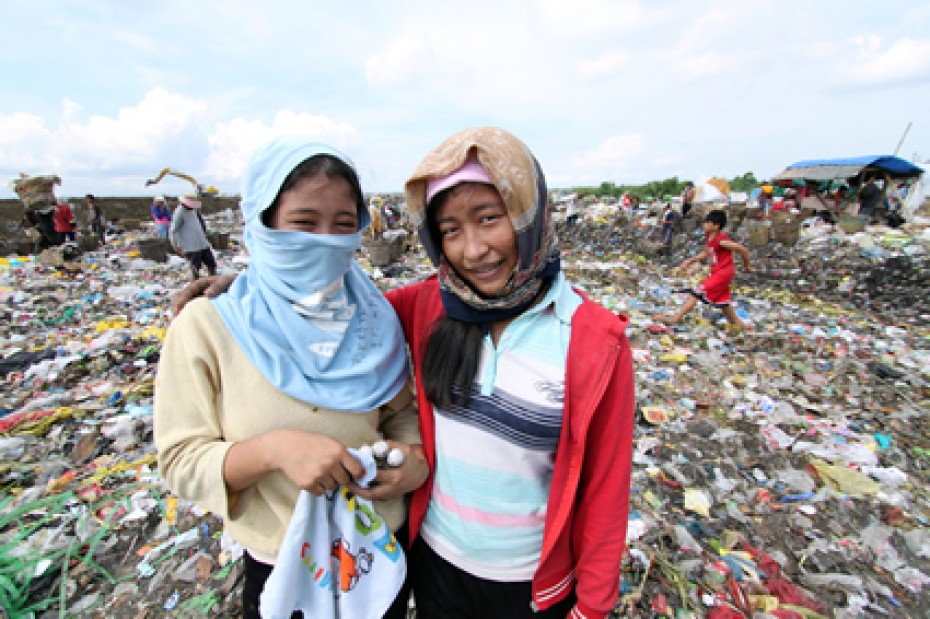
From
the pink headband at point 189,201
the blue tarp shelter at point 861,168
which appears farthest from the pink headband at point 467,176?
the blue tarp shelter at point 861,168

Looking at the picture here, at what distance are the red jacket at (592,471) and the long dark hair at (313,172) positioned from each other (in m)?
0.68

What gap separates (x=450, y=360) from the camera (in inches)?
40.9

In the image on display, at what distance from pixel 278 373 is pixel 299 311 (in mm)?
168

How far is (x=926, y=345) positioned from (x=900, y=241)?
210 inches

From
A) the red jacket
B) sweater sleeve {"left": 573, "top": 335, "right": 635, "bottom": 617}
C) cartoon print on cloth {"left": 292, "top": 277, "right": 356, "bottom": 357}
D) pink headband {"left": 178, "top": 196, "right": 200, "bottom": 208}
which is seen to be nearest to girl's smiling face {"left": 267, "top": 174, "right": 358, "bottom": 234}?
cartoon print on cloth {"left": 292, "top": 277, "right": 356, "bottom": 357}

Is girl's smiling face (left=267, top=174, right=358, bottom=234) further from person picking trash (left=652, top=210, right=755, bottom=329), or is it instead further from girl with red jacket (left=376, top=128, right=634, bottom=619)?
person picking trash (left=652, top=210, right=755, bottom=329)

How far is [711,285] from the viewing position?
203 inches

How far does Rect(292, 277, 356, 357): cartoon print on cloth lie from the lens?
1.00 meters

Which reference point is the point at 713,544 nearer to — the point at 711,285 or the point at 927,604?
the point at 927,604

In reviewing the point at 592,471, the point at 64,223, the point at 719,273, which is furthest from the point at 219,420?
the point at 64,223

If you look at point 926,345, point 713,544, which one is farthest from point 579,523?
point 926,345

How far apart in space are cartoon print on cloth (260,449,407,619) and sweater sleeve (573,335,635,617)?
0.50 m

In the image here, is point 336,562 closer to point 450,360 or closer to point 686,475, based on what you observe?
point 450,360

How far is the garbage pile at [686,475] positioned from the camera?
199cm
